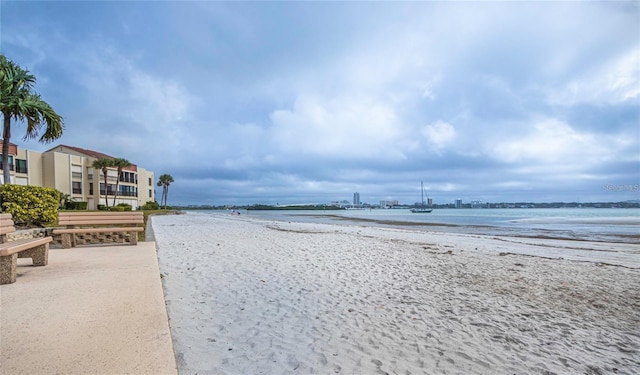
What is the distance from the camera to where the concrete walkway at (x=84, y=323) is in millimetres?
2291

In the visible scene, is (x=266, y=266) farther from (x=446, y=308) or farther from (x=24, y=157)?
(x=24, y=157)

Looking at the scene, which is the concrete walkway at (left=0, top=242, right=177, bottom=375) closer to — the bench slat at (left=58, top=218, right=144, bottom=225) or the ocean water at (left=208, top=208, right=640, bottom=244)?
the bench slat at (left=58, top=218, right=144, bottom=225)

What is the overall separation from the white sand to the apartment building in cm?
4711

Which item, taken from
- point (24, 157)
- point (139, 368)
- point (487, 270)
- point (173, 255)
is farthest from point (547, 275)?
point (24, 157)

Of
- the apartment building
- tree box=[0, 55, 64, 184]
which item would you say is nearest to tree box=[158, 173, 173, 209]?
the apartment building

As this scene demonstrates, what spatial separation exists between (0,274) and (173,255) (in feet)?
12.7

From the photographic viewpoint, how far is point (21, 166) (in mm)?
42000

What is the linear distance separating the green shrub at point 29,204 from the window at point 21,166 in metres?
42.1

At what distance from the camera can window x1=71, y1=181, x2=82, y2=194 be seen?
50.4m

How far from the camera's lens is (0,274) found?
4.30m

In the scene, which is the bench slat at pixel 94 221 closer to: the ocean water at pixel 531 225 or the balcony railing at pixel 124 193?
the ocean water at pixel 531 225

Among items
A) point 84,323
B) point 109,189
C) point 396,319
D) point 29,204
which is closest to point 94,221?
point 29,204

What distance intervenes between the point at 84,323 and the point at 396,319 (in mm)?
3266

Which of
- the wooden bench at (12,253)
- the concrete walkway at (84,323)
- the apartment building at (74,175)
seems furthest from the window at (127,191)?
the concrete walkway at (84,323)
